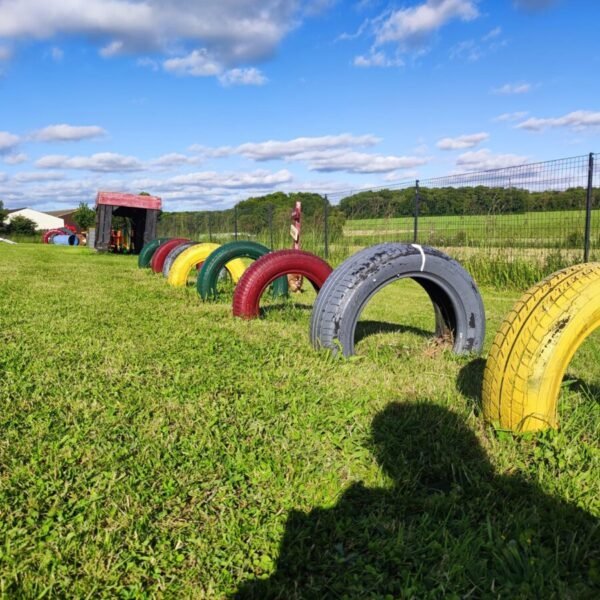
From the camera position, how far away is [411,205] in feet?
45.5

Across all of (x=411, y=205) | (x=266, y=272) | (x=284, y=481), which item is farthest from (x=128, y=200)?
(x=284, y=481)

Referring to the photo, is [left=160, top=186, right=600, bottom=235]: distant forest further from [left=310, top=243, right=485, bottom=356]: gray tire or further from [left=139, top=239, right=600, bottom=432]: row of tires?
[left=310, top=243, right=485, bottom=356]: gray tire

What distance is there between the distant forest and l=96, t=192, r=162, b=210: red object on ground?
3707 mm

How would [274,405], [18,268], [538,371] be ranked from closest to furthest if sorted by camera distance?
[538,371]
[274,405]
[18,268]

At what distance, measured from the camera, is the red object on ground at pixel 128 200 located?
68.3ft

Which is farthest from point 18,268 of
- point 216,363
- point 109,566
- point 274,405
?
point 109,566

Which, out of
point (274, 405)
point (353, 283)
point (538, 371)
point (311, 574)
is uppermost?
point (353, 283)

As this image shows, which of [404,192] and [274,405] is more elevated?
[404,192]

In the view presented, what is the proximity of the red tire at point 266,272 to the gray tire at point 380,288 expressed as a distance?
1.79m

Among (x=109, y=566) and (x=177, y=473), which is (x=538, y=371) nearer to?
(x=177, y=473)

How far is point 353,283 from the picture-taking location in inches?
168

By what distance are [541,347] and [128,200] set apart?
20402 mm

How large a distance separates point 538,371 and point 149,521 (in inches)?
78.2

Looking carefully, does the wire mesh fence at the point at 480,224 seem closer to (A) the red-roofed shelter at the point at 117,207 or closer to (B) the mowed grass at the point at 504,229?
(B) the mowed grass at the point at 504,229
